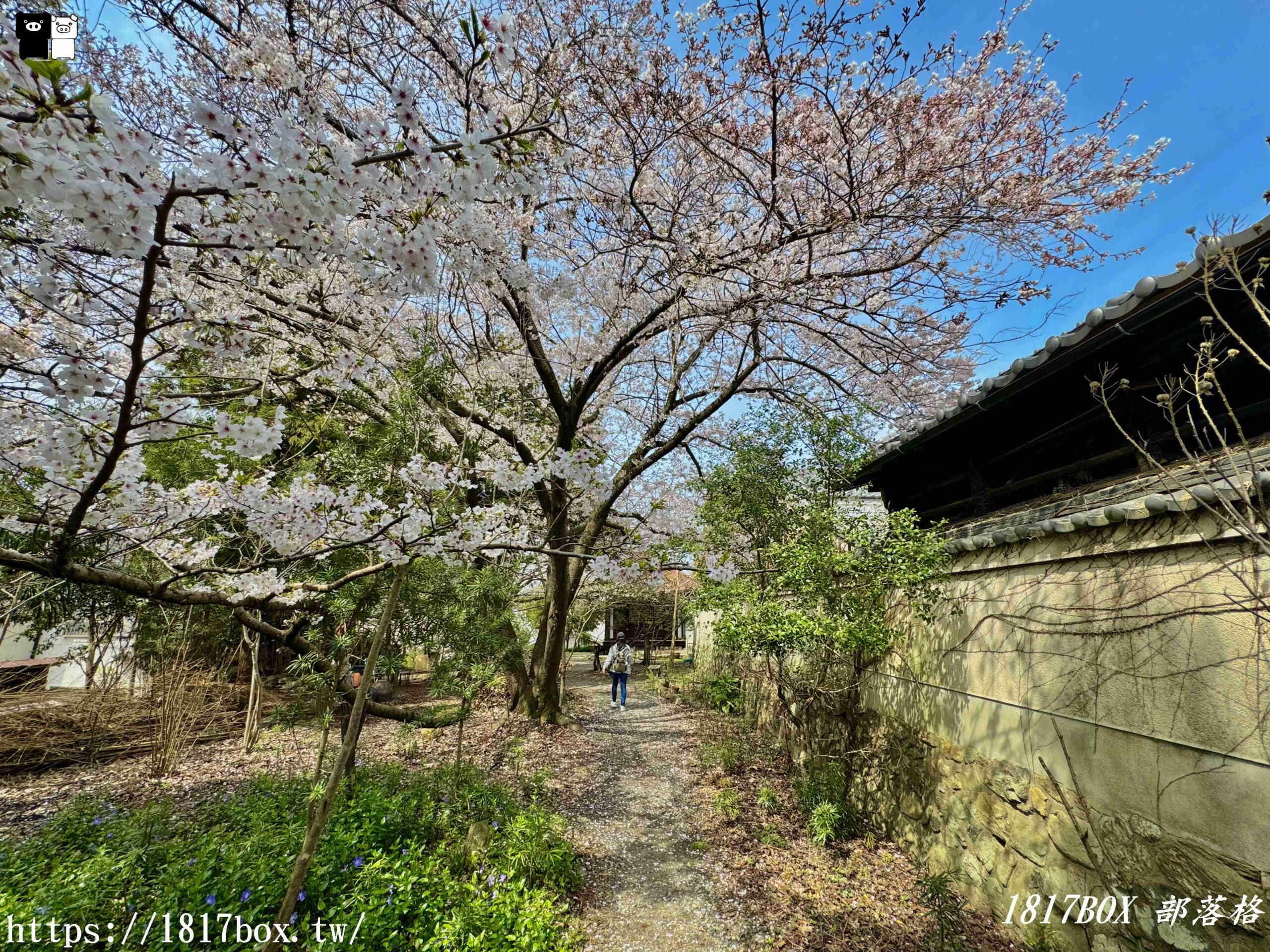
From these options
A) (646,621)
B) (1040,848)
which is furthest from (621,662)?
(646,621)

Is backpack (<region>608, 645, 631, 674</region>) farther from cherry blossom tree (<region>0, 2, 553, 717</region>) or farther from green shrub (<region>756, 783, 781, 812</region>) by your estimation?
cherry blossom tree (<region>0, 2, 553, 717</region>)

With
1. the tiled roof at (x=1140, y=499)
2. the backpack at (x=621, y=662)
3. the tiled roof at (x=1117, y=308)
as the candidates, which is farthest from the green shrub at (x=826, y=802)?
the backpack at (x=621, y=662)

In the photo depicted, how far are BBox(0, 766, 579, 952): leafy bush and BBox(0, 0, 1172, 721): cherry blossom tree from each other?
4.80ft

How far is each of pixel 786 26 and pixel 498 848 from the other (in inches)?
257

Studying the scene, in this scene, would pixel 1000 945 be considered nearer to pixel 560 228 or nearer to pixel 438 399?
pixel 438 399

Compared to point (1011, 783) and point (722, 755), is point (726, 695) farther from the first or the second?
point (1011, 783)

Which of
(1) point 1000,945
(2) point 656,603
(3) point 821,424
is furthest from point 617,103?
(2) point 656,603

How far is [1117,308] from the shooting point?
2609 mm

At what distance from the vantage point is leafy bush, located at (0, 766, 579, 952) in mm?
2660

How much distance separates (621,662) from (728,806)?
514 cm

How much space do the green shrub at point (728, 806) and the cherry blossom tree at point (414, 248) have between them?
2573mm

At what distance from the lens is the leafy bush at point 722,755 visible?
6.02 m

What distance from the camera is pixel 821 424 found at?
17.0ft

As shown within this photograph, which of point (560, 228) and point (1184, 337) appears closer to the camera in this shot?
point (1184, 337)
